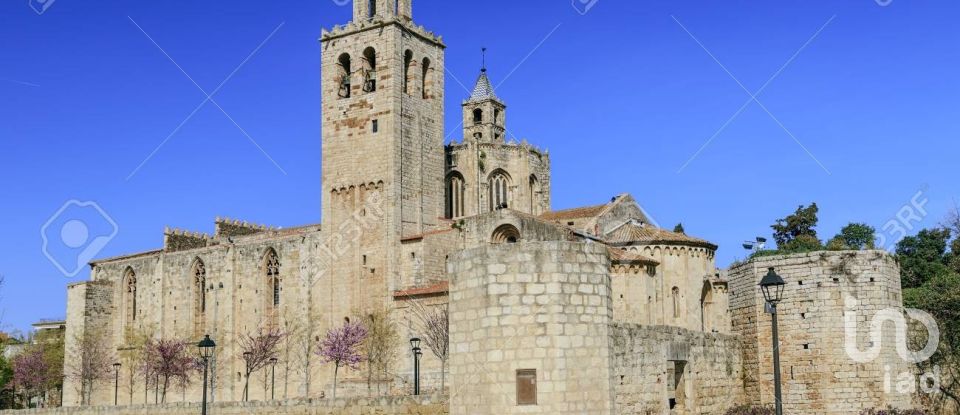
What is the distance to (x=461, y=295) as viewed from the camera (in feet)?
54.8

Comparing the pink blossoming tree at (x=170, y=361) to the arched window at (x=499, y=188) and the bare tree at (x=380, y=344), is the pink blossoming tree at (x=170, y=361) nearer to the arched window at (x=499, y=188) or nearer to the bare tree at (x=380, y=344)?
the bare tree at (x=380, y=344)

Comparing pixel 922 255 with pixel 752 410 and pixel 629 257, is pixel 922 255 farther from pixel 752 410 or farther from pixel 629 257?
pixel 752 410

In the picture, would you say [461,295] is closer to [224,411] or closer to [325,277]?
[224,411]

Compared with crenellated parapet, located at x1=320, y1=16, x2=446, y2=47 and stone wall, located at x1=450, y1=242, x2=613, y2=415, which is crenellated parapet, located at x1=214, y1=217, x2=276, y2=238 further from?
stone wall, located at x1=450, y1=242, x2=613, y2=415

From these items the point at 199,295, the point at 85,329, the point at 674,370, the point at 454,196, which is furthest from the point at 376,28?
the point at 674,370

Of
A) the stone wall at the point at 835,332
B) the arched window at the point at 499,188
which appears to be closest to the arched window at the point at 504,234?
the arched window at the point at 499,188

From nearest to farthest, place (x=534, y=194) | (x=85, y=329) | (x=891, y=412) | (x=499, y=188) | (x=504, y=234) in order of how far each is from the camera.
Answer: (x=891, y=412)
(x=504, y=234)
(x=499, y=188)
(x=534, y=194)
(x=85, y=329)

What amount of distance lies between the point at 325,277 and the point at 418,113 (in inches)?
391

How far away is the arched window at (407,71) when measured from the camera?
55594 millimetres

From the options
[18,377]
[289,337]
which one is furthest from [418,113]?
[18,377]

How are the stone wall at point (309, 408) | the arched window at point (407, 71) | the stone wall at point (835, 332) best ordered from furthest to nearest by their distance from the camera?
1. the arched window at point (407, 71)
2. the stone wall at point (835, 332)
3. the stone wall at point (309, 408)

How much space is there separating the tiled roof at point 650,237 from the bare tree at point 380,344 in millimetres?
11605

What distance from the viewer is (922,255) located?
68.6 m

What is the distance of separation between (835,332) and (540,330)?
1057cm
